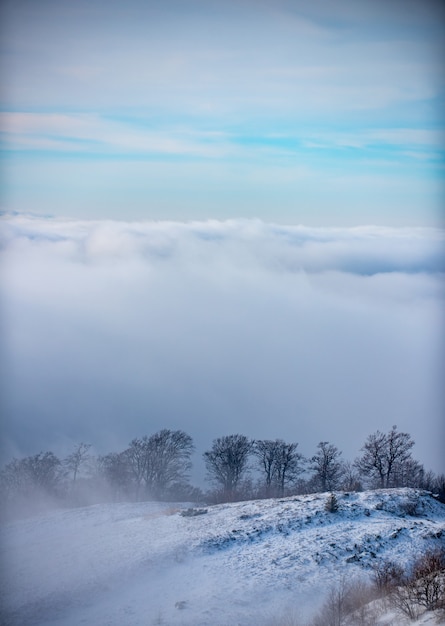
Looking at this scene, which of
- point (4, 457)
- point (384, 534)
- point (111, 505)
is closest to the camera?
point (384, 534)

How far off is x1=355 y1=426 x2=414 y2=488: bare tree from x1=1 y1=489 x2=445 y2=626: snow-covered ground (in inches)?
355

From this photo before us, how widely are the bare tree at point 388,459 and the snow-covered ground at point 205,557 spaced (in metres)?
9.01

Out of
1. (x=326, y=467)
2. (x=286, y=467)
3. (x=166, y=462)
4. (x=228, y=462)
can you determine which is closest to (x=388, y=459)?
(x=326, y=467)

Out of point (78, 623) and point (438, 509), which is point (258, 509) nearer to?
point (438, 509)

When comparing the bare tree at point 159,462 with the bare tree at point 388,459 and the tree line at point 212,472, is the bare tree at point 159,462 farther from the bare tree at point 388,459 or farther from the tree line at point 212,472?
the bare tree at point 388,459

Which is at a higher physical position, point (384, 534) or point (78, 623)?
point (384, 534)

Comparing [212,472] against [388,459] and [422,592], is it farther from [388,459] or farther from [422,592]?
[422,592]

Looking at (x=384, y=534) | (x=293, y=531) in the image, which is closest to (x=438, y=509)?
(x=384, y=534)

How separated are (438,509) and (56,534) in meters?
16.6

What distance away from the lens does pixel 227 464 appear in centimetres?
3706

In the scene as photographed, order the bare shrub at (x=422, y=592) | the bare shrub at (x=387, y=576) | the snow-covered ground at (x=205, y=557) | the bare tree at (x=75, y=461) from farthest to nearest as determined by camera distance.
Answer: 1. the bare tree at (x=75, y=461)
2. the snow-covered ground at (x=205, y=557)
3. the bare shrub at (x=387, y=576)
4. the bare shrub at (x=422, y=592)

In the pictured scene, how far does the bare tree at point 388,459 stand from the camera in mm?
31297

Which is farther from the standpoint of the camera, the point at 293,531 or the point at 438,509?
the point at 438,509

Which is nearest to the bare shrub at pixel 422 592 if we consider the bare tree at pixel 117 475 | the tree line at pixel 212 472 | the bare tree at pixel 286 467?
the tree line at pixel 212 472
